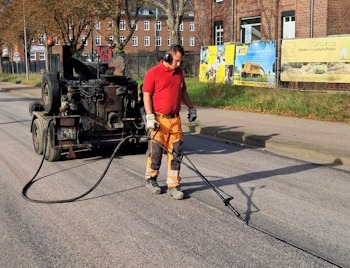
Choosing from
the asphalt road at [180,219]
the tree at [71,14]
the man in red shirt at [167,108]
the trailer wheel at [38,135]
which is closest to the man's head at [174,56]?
the man in red shirt at [167,108]

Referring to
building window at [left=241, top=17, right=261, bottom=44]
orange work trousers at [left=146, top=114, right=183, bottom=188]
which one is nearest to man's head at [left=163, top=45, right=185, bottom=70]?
orange work trousers at [left=146, top=114, right=183, bottom=188]

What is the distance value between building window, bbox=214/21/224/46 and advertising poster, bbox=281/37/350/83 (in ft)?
51.3

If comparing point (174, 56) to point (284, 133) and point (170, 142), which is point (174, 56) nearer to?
point (170, 142)

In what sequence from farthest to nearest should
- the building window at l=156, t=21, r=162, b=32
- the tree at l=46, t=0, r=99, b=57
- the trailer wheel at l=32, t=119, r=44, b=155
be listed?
the building window at l=156, t=21, r=162, b=32 < the tree at l=46, t=0, r=99, b=57 < the trailer wheel at l=32, t=119, r=44, b=155

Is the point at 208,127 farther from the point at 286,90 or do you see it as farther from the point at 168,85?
the point at 168,85

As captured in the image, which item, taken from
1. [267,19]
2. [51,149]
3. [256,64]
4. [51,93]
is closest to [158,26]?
[267,19]

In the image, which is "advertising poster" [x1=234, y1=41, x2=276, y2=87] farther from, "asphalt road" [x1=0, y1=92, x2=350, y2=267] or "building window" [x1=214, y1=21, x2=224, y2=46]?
"building window" [x1=214, y1=21, x2=224, y2=46]

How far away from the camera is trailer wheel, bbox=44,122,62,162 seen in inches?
340

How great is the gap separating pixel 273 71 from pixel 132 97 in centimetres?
1045

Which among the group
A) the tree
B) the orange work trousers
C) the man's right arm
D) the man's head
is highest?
the tree

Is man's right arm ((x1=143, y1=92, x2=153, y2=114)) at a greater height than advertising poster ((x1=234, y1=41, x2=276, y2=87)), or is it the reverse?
advertising poster ((x1=234, y1=41, x2=276, y2=87))

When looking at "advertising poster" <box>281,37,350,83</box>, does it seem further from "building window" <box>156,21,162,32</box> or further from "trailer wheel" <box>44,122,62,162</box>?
"building window" <box>156,21,162,32</box>

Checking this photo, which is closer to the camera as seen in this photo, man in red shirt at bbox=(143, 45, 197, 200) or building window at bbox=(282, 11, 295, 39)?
man in red shirt at bbox=(143, 45, 197, 200)

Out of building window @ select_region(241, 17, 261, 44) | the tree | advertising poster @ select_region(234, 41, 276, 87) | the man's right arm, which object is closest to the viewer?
the man's right arm
